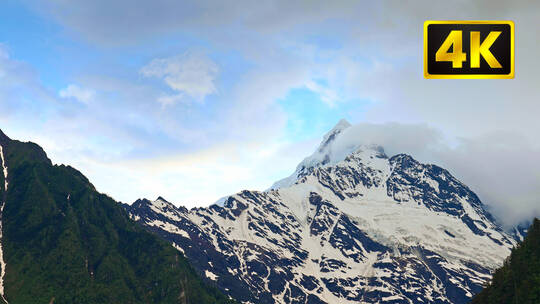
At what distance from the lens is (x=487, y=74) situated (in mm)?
25812

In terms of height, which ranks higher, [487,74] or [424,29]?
[424,29]

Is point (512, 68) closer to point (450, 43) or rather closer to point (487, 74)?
point (487, 74)

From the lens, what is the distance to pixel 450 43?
26.2 meters

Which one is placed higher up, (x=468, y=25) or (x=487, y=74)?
(x=468, y=25)

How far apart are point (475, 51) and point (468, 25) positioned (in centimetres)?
118

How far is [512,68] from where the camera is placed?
2569 cm

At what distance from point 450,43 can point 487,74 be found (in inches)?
77.0

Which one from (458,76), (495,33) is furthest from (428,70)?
(495,33)

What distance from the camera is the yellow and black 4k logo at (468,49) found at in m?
25.8

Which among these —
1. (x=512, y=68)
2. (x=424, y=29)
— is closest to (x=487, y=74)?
(x=512, y=68)

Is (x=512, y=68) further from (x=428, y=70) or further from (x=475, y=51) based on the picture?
(x=428, y=70)

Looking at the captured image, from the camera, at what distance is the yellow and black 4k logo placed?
25.8 m

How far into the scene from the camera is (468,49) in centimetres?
2589

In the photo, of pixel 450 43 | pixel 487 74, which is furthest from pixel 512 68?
pixel 450 43
